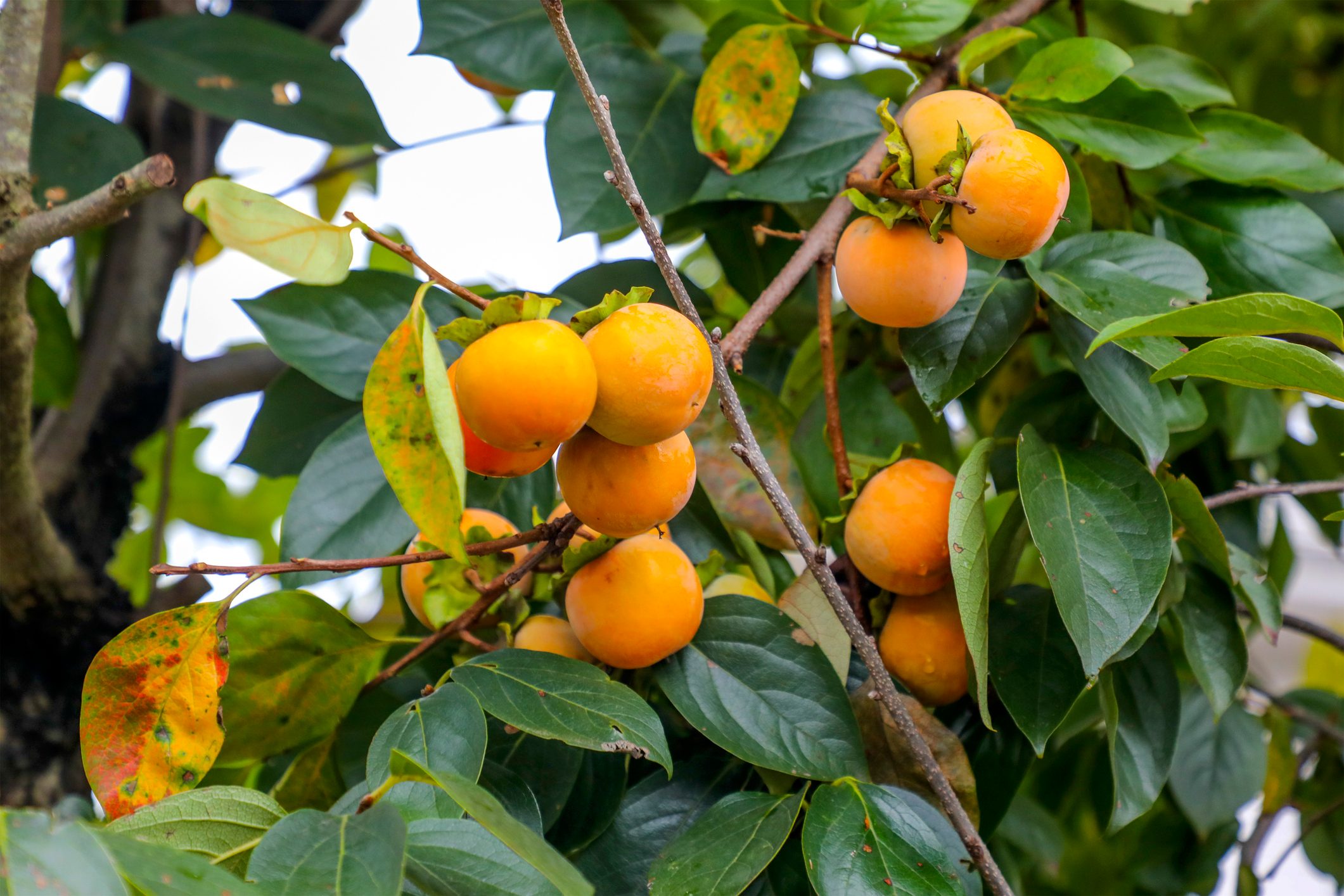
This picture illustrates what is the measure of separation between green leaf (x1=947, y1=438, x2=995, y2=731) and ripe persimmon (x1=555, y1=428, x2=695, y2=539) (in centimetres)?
12

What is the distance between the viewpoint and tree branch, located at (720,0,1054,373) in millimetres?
436

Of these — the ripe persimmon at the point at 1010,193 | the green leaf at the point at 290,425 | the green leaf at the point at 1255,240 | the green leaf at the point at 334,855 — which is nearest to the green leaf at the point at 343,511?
the green leaf at the point at 290,425

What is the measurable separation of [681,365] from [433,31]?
39 cm

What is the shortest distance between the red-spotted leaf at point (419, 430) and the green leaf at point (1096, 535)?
9.3 inches

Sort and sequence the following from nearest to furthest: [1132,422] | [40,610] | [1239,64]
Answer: [1132,422]
[40,610]
[1239,64]

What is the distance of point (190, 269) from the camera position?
79 centimetres

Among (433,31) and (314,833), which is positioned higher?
(433,31)

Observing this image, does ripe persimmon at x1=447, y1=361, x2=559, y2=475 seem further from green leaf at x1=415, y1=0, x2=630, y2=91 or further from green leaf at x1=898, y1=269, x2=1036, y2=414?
green leaf at x1=415, y1=0, x2=630, y2=91

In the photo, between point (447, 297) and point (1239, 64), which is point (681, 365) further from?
point (1239, 64)

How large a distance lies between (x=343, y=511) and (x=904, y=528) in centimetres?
29

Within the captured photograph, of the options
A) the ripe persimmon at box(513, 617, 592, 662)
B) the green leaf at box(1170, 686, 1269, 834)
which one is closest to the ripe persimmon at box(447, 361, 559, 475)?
the ripe persimmon at box(513, 617, 592, 662)

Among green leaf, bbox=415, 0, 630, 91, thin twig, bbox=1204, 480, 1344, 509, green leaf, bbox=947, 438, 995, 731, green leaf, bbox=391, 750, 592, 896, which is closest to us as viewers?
green leaf, bbox=391, 750, 592, 896

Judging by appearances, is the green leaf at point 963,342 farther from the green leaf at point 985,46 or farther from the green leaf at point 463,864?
the green leaf at point 463,864

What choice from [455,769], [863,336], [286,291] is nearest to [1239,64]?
[863,336]
